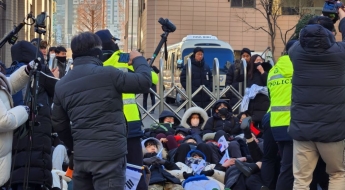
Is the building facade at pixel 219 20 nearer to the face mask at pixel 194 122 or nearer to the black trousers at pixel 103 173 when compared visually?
the face mask at pixel 194 122

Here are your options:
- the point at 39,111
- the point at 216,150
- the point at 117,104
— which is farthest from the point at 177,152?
the point at 117,104

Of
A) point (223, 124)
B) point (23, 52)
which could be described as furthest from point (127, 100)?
point (223, 124)

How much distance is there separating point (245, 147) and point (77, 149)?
4583 mm

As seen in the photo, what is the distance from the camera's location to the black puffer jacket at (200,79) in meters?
13.9

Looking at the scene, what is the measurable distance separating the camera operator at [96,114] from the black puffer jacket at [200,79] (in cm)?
873

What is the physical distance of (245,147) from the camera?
9258 millimetres

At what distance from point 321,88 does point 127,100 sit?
190cm

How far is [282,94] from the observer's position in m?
6.74

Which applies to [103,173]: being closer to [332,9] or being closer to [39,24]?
[39,24]

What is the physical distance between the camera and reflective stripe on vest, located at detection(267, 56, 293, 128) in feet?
21.9

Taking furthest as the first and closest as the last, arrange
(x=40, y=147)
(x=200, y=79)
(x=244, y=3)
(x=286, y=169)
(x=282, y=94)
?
1. (x=244, y=3)
2. (x=200, y=79)
3. (x=282, y=94)
4. (x=286, y=169)
5. (x=40, y=147)

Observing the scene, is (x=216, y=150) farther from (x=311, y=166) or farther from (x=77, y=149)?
(x=77, y=149)

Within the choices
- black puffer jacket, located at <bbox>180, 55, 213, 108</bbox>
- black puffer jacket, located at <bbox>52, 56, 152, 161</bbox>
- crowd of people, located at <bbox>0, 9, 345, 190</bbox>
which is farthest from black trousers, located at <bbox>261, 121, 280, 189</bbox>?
black puffer jacket, located at <bbox>180, 55, 213, 108</bbox>

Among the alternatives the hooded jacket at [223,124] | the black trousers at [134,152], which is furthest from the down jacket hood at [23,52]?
the hooded jacket at [223,124]
